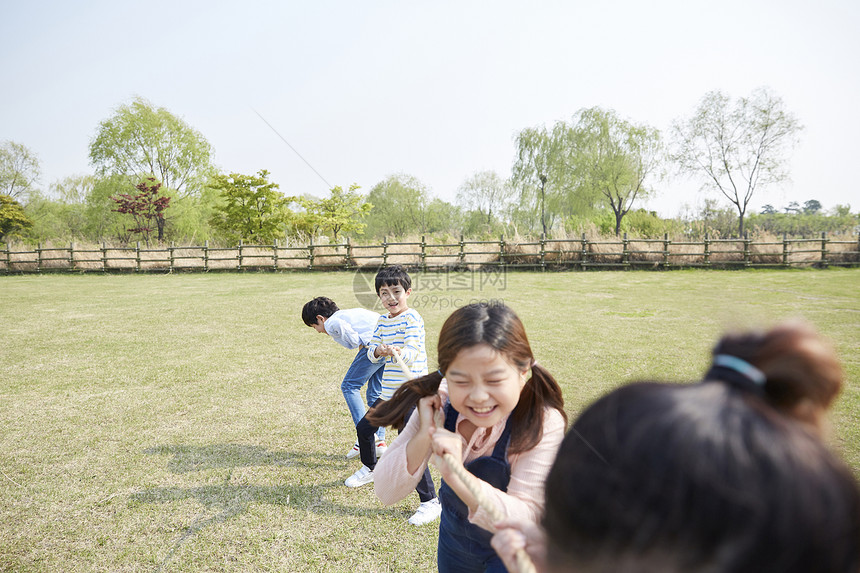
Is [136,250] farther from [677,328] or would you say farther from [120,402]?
[677,328]

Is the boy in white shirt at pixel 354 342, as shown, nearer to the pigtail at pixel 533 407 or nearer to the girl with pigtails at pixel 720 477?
the pigtail at pixel 533 407

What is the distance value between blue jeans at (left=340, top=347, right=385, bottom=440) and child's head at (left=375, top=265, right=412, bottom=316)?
561mm

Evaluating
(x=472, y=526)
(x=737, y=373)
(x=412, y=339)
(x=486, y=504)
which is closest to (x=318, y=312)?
(x=412, y=339)

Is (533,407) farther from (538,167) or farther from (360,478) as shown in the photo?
(538,167)

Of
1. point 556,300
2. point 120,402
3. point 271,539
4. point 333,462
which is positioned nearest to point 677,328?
point 556,300

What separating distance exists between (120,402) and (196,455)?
6.49 ft

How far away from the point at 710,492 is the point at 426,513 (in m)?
3.05

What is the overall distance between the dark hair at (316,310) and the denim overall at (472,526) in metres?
2.72

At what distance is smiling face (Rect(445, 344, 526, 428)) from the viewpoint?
1.59 m

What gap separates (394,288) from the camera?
3729 mm

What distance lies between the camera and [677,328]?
28.7 ft

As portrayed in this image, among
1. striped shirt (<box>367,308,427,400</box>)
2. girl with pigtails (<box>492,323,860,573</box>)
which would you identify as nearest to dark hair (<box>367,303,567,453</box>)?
girl with pigtails (<box>492,323,860,573</box>)

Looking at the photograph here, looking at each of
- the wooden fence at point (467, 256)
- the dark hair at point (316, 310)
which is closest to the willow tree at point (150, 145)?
the wooden fence at point (467, 256)

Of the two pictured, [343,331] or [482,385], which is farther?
[343,331]
